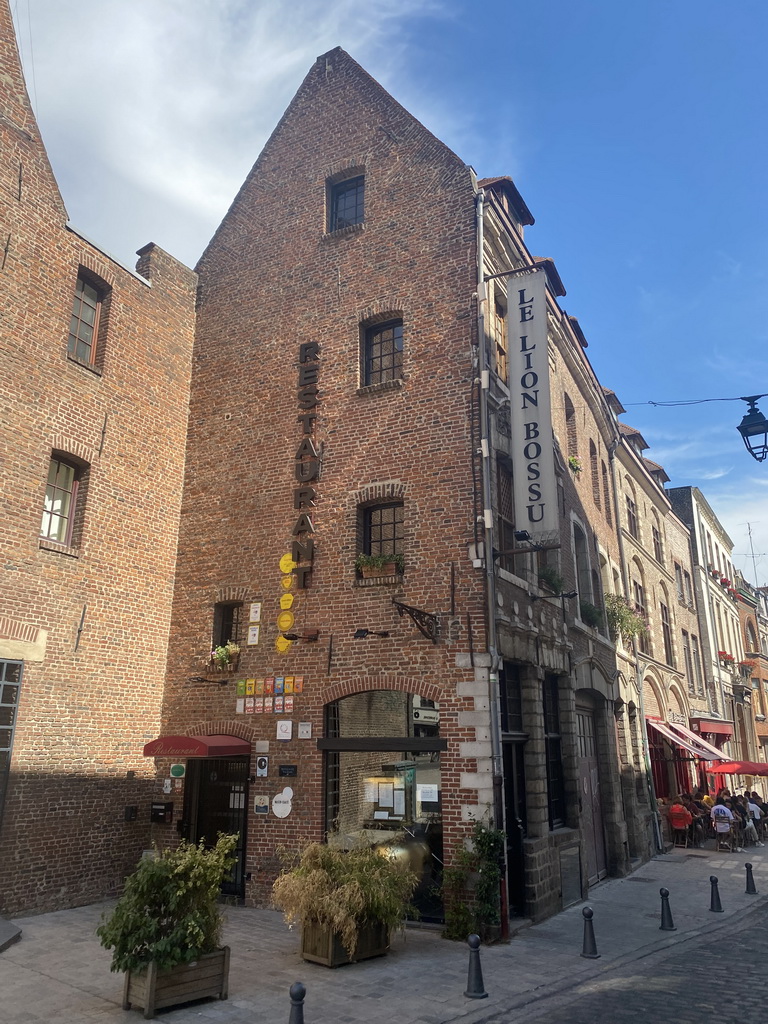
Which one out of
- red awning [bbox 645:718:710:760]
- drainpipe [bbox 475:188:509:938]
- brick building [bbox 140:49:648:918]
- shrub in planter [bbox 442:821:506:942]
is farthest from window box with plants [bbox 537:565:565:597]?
red awning [bbox 645:718:710:760]

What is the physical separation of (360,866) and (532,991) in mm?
2272

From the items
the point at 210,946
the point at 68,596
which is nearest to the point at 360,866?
the point at 210,946

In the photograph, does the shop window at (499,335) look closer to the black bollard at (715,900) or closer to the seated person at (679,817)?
the black bollard at (715,900)

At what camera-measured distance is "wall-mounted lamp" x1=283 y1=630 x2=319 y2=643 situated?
12945 mm

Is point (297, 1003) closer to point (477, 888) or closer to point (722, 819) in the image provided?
point (477, 888)

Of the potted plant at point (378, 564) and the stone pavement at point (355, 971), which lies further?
the potted plant at point (378, 564)

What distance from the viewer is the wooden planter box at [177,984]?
7.12 m

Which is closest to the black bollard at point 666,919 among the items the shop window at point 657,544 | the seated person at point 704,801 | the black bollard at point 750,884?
the black bollard at point 750,884

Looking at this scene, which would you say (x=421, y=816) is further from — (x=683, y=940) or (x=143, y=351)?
(x=143, y=351)

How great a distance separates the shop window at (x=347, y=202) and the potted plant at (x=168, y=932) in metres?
12.2

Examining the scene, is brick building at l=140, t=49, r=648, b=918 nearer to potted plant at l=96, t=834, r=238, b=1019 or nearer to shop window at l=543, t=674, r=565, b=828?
shop window at l=543, t=674, r=565, b=828

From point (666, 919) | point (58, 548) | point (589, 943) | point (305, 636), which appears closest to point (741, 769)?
point (666, 919)

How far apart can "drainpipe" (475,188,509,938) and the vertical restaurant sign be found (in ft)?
2.31

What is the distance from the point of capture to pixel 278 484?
14.4 meters
